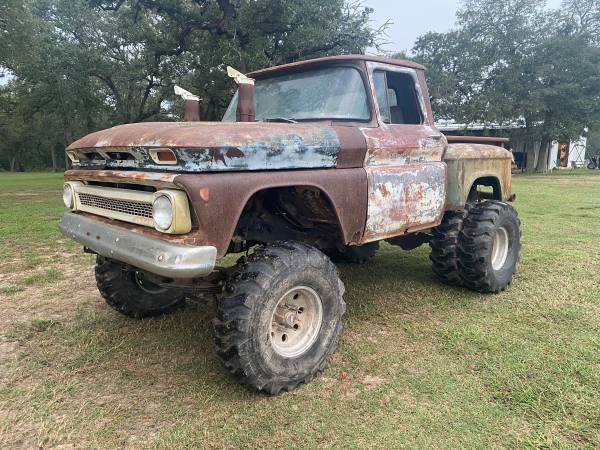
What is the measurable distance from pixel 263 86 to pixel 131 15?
13493 mm

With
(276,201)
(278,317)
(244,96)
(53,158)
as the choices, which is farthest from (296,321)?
(53,158)

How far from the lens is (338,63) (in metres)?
3.57

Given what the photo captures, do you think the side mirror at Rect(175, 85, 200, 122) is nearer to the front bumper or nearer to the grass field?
the front bumper

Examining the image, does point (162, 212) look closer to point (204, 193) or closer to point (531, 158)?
point (204, 193)

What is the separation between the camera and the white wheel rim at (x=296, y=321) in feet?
9.62

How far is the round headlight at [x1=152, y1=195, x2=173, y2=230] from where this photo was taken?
241 centimetres

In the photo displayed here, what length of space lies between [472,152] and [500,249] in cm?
117

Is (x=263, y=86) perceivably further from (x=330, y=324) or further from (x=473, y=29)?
(x=473, y=29)

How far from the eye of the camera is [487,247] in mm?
4277

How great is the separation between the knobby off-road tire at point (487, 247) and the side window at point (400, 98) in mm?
1166

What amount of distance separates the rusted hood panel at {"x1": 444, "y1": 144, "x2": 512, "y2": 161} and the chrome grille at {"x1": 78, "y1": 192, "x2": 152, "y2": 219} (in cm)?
274

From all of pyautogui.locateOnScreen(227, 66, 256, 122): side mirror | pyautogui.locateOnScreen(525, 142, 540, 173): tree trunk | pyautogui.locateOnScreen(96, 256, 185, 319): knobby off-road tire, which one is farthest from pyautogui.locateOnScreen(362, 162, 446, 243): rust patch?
pyautogui.locateOnScreen(525, 142, 540, 173): tree trunk

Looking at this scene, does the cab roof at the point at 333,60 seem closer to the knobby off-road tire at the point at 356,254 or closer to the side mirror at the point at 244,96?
the side mirror at the point at 244,96

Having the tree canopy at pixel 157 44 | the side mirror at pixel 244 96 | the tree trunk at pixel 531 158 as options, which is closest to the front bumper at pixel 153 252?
the side mirror at pixel 244 96
